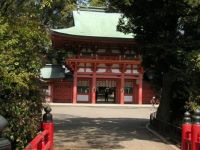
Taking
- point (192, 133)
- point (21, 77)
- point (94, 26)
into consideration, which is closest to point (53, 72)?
point (94, 26)

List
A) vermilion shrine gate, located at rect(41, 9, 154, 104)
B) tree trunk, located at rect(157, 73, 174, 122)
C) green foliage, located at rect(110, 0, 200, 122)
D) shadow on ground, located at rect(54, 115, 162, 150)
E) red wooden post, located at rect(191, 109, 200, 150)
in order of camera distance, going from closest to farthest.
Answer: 1. red wooden post, located at rect(191, 109, 200, 150)
2. shadow on ground, located at rect(54, 115, 162, 150)
3. green foliage, located at rect(110, 0, 200, 122)
4. tree trunk, located at rect(157, 73, 174, 122)
5. vermilion shrine gate, located at rect(41, 9, 154, 104)

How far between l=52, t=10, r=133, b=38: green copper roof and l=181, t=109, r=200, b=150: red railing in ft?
108

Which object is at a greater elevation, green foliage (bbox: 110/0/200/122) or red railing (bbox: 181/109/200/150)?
green foliage (bbox: 110/0/200/122)

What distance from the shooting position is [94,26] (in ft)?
151

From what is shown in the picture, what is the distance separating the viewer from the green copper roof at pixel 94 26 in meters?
44.1

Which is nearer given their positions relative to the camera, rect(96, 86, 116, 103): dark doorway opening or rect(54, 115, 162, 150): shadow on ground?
rect(54, 115, 162, 150): shadow on ground

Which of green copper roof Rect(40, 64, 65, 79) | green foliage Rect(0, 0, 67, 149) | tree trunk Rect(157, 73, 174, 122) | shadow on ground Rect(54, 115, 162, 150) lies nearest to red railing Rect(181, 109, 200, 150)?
shadow on ground Rect(54, 115, 162, 150)

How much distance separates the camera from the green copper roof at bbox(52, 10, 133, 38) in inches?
1735

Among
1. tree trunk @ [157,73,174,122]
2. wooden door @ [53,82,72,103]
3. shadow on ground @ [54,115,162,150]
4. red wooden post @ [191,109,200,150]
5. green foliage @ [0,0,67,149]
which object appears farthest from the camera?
wooden door @ [53,82,72,103]

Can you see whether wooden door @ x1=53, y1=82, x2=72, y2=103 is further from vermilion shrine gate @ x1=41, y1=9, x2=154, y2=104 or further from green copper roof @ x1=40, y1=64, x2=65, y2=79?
green copper roof @ x1=40, y1=64, x2=65, y2=79

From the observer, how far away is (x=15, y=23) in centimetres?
952

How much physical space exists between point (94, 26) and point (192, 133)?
123 feet

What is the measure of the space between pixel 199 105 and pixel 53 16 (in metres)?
10.8

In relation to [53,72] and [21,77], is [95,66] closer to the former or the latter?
[53,72]
